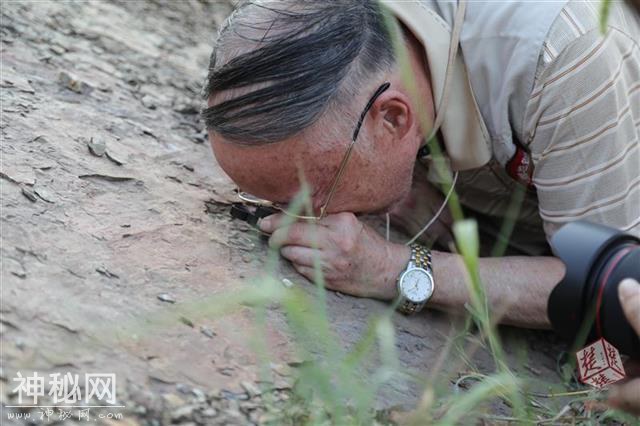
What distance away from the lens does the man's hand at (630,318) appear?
1448 millimetres

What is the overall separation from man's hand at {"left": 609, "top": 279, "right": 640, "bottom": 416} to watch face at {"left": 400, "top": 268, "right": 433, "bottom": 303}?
78cm

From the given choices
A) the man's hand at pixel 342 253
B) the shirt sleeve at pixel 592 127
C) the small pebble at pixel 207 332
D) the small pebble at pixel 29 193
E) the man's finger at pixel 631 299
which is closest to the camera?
the man's finger at pixel 631 299

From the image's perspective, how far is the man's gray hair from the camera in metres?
2.04

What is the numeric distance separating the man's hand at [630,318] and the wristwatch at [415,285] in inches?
30.8

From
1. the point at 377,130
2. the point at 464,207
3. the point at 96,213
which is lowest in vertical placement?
the point at 464,207

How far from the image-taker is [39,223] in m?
1.93

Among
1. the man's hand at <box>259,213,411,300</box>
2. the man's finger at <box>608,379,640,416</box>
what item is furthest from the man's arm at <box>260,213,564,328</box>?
the man's finger at <box>608,379,640,416</box>

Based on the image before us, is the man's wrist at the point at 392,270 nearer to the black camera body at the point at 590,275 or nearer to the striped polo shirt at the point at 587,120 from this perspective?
the striped polo shirt at the point at 587,120

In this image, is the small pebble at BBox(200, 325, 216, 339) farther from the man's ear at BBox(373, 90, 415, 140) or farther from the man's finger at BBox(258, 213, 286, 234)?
the man's ear at BBox(373, 90, 415, 140)

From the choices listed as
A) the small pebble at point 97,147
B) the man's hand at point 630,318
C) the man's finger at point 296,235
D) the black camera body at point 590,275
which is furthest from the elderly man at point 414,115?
the man's hand at point 630,318

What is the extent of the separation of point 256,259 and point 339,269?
0.66ft

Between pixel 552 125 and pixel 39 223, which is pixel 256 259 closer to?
pixel 39 223

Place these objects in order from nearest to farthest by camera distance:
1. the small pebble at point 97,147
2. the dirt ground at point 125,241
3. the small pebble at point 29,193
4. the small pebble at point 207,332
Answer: the dirt ground at point 125,241, the small pebble at point 207,332, the small pebble at point 29,193, the small pebble at point 97,147

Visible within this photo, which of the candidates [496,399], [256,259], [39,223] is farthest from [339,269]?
[39,223]
